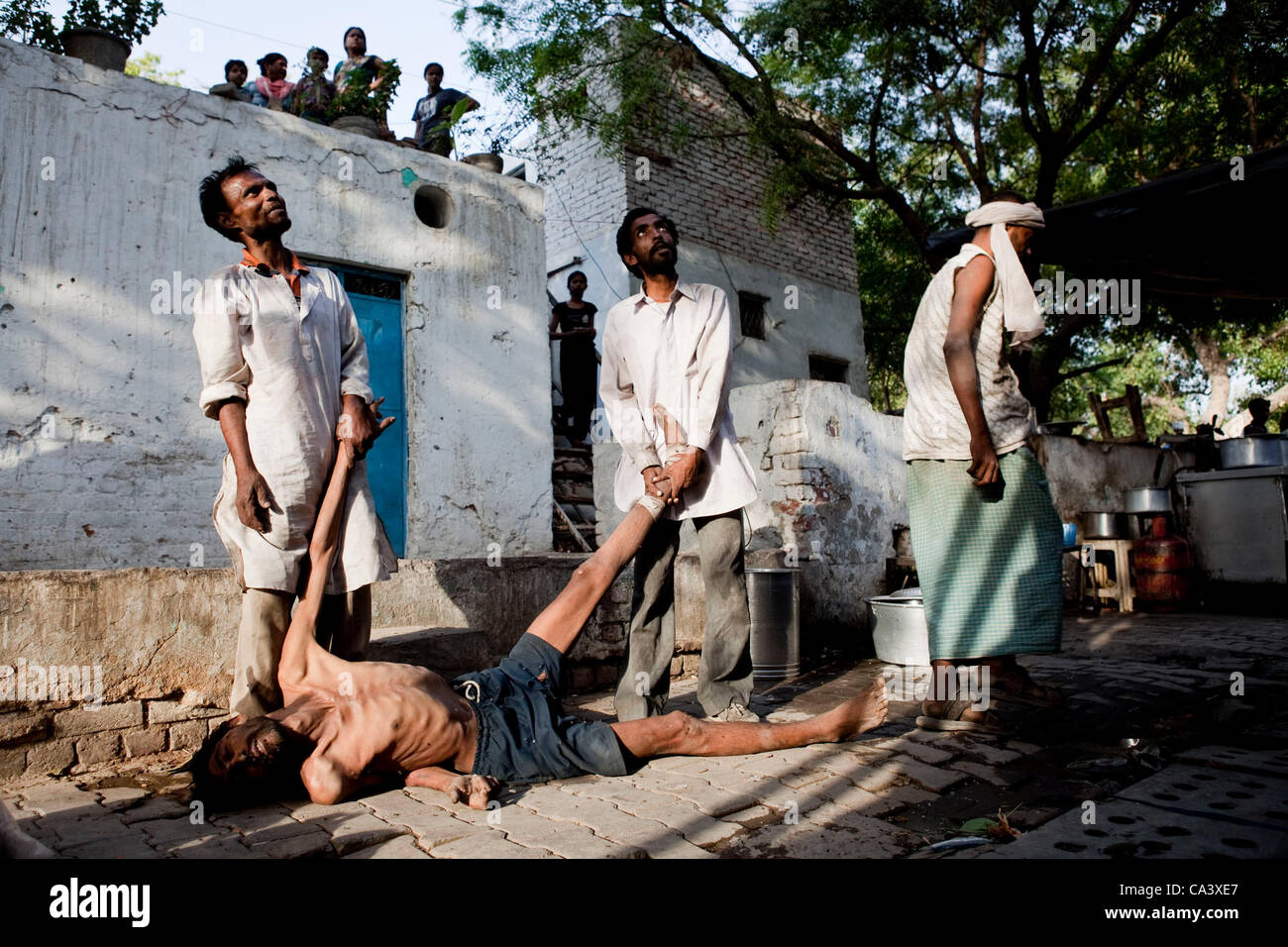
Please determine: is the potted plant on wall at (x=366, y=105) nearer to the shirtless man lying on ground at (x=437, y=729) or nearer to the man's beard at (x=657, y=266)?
the man's beard at (x=657, y=266)

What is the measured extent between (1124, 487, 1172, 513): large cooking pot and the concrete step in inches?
279

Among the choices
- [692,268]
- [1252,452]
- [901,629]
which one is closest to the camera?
[901,629]

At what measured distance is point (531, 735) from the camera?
2.70 meters

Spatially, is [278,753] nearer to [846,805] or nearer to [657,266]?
[846,805]

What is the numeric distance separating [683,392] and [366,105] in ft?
19.1

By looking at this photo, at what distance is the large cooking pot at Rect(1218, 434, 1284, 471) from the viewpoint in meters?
8.05

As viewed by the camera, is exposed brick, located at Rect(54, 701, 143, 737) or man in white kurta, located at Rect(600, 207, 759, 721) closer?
exposed brick, located at Rect(54, 701, 143, 737)

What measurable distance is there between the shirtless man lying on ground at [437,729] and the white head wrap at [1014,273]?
4.84ft

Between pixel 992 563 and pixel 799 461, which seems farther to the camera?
pixel 799 461

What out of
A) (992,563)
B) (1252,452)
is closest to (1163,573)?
(1252,452)

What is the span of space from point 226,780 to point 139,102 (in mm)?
5964

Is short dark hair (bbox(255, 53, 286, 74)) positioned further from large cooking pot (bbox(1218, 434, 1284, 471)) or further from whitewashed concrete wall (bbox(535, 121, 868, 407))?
large cooking pot (bbox(1218, 434, 1284, 471))

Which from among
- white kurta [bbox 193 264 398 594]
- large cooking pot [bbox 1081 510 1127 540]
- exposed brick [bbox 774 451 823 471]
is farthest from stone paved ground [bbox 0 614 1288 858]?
large cooking pot [bbox 1081 510 1127 540]
